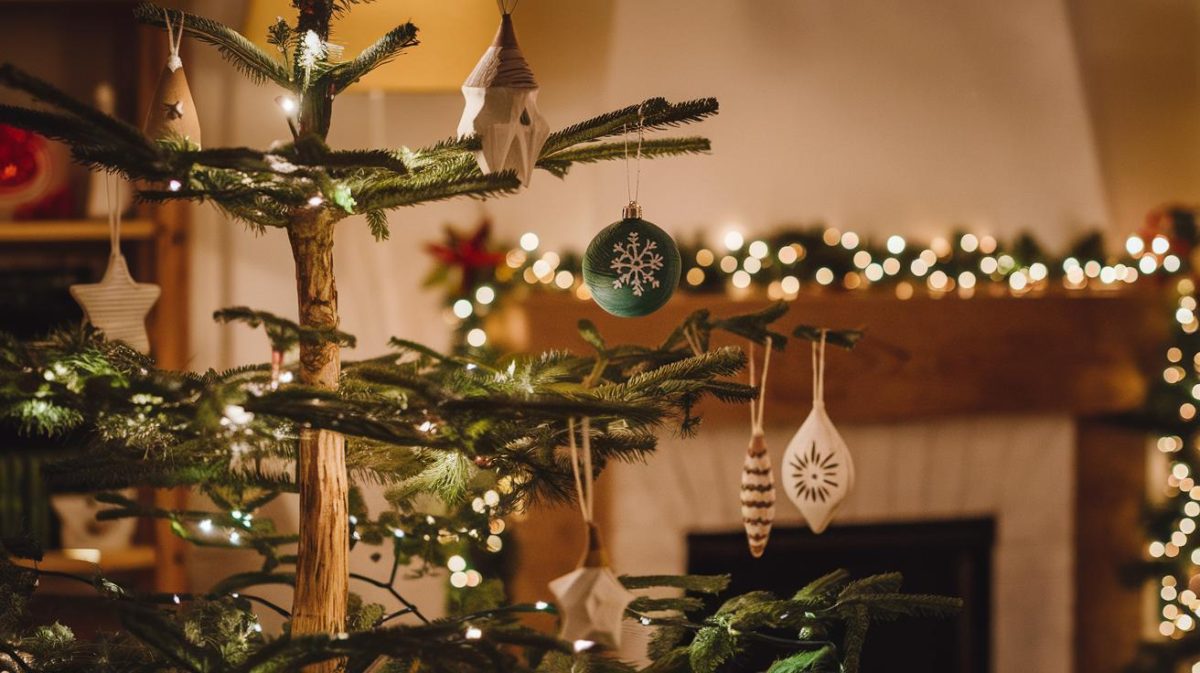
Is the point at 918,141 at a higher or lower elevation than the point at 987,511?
higher

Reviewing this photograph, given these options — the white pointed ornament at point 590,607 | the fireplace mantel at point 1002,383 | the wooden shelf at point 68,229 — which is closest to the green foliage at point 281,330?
the white pointed ornament at point 590,607

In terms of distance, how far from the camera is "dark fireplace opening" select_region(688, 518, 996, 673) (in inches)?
92.9

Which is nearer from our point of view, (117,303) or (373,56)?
(373,56)

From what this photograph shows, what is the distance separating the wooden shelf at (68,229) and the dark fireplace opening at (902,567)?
4.24ft

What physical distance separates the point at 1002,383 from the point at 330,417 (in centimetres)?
195

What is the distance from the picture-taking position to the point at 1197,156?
2.71 m

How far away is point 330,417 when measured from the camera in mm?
713

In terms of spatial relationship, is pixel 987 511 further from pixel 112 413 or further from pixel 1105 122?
pixel 112 413

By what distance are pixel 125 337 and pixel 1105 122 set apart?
2.38m

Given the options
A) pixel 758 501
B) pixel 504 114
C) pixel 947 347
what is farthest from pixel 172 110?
pixel 947 347

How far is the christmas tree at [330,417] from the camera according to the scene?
2.40 feet

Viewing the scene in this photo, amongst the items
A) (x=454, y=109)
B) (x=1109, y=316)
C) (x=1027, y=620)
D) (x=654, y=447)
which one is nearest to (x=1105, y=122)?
(x=1109, y=316)

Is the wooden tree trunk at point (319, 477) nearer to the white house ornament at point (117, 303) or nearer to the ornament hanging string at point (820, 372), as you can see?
the white house ornament at point (117, 303)

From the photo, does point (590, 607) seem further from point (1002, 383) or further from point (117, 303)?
point (1002, 383)
